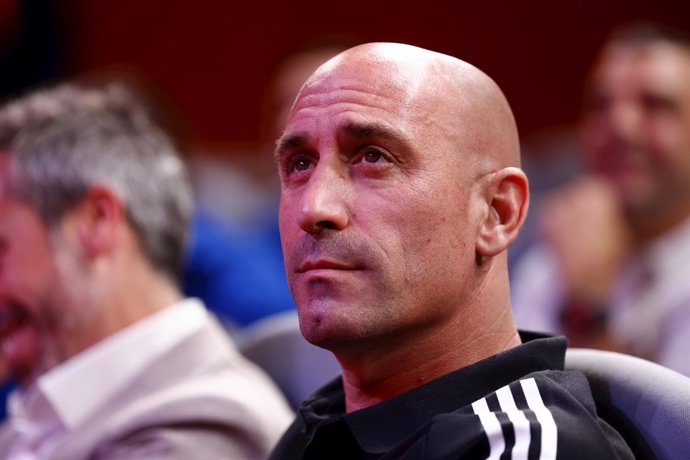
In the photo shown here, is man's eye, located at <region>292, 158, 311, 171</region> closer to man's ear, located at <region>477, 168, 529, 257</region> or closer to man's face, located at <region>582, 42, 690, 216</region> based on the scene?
man's ear, located at <region>477, 168, 529, 257</region>

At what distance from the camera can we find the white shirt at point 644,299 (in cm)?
286

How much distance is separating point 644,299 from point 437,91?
1.84 meters

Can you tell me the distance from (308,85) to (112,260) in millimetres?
840

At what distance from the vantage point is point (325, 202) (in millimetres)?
1492

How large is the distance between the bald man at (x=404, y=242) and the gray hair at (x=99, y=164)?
81 cm

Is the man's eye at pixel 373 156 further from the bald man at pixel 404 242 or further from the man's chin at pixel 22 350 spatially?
the man's chin at pixel 22 350

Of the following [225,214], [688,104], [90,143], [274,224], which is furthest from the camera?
[225,214]

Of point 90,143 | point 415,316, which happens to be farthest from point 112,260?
point 415,316

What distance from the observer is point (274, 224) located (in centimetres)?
439

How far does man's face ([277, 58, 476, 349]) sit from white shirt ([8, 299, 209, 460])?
69cm

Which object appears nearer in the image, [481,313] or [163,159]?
[481,313]

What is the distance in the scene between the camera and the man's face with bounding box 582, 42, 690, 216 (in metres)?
3.36

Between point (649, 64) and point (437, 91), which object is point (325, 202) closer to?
point (437, 91)

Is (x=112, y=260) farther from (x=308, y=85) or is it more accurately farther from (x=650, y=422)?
(x=650, y=422)
